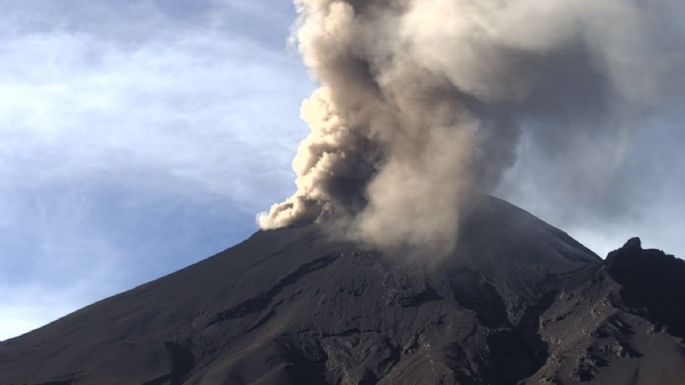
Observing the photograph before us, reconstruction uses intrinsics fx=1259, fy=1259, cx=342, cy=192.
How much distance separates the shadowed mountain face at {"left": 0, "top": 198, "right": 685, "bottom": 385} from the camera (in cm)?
11131

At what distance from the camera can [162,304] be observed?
129m

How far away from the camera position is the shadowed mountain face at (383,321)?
365ft

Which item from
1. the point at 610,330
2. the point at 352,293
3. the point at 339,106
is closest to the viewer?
the point at 610,330

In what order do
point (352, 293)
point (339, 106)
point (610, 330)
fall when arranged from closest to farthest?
1. point (610, 330)
2. point (352, 293)
3. point (339, 106)

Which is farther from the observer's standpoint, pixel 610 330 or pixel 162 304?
pixel 162 304

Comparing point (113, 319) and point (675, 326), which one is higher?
point (113, 319)

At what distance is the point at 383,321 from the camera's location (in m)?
120

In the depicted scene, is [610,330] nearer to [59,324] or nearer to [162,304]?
[162,304]

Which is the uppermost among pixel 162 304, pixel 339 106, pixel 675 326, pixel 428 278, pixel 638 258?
pixel 339 106

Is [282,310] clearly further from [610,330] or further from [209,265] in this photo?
[610,330]

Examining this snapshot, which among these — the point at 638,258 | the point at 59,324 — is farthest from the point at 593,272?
the point at 59,324

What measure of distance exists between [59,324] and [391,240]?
35879 mm

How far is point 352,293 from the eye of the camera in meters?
124

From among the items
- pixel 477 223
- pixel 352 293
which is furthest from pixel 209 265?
pixel 477 223
